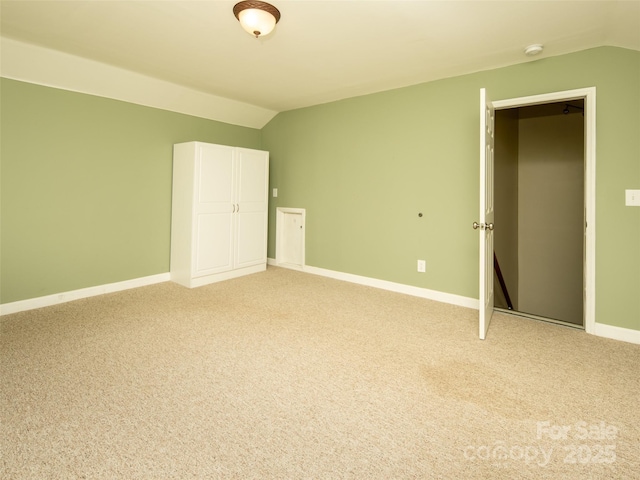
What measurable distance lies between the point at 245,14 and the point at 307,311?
2.42 metres

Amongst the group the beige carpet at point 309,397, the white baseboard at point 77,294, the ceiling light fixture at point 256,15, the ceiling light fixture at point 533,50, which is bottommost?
the beige carpet at point 309,397

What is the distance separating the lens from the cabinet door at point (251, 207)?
177 inches

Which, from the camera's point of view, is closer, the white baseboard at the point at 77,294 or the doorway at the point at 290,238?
the white baseboard at the point at 77,294

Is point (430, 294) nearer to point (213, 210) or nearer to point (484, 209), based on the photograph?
point (484, 209)

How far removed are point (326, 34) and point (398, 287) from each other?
2676 millimetres

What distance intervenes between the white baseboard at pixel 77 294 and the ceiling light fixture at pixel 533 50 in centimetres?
442

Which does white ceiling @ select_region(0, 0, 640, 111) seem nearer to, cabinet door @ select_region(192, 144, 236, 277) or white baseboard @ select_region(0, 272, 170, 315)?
cabinet door @ select_region(192, 144, 236, 277)

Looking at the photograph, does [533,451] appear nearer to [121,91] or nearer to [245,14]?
[245,14]

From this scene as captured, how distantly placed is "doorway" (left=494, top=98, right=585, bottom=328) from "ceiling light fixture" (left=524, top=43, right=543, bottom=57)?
4.38 feet

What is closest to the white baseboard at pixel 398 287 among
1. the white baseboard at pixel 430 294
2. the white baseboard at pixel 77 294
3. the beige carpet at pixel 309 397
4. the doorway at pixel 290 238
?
the white baseboard at pixel 430 294

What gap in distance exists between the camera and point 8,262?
3078mm

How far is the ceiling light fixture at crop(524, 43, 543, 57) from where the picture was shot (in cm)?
273

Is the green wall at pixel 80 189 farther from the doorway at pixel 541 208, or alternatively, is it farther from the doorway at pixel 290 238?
the doorway at pixel 541 208

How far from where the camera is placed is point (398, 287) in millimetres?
3980
